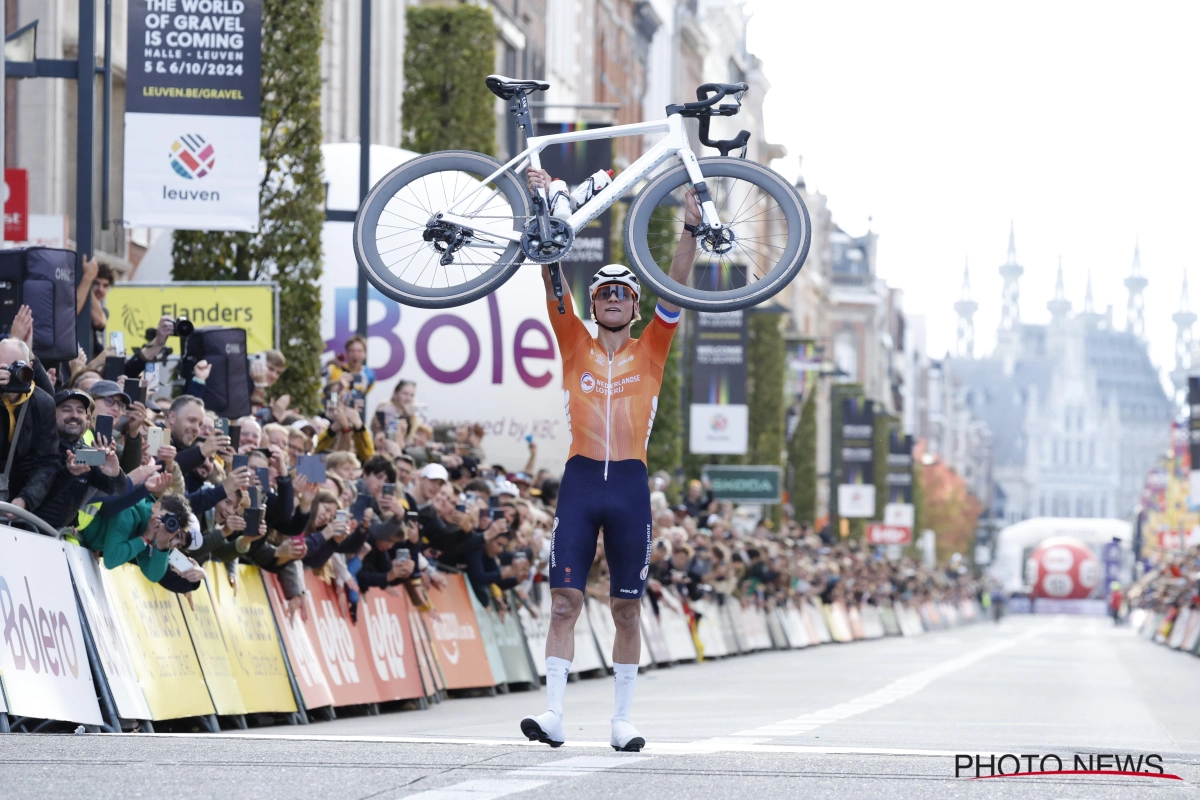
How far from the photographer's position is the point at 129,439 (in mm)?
13055

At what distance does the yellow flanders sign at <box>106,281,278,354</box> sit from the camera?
65.6 ft

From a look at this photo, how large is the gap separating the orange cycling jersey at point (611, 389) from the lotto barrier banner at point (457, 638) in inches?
→ 312

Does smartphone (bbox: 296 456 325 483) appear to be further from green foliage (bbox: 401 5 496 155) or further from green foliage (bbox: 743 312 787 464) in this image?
green foliage (bbox: 743 312 787 464)

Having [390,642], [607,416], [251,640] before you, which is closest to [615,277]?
[607,416]

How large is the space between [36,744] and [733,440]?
38.3 meters

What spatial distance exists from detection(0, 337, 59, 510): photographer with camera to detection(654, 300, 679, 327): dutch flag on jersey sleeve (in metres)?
3.07

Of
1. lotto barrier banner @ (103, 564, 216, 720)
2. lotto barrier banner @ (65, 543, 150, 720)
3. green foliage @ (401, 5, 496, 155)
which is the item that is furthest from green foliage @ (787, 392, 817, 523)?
lotto barrier banner @ (65, 543, 150, 720)

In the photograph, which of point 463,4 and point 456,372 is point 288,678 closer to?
point 456,372

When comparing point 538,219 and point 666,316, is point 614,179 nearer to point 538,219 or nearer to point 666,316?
point 538,219

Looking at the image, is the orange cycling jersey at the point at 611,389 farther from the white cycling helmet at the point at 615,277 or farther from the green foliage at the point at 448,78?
the green foliage at the point at 448,78

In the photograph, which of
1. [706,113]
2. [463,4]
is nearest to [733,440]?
[463,4]

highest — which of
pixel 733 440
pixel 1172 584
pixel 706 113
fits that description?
pixel 706 113

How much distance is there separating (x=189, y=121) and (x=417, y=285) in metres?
7.02

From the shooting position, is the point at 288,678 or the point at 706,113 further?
the point at 288,678
